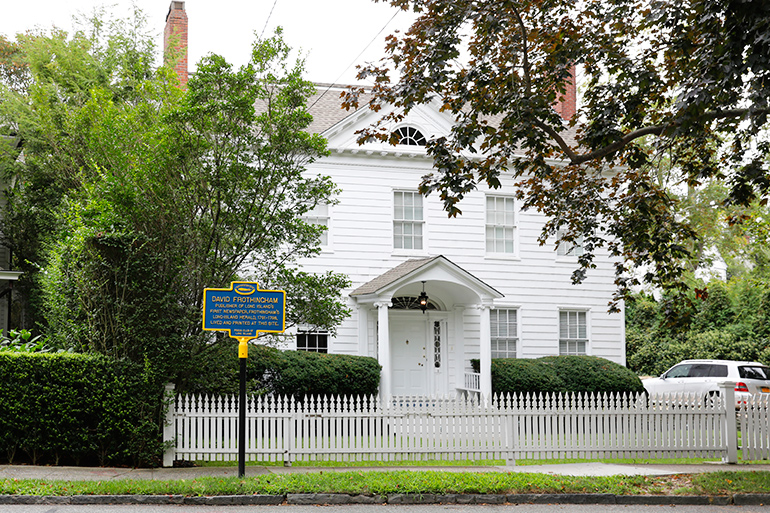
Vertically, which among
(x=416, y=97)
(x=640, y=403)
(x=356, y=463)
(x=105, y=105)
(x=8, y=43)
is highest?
(x=8, y=43)

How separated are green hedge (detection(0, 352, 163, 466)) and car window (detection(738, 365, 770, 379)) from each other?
56.1ft

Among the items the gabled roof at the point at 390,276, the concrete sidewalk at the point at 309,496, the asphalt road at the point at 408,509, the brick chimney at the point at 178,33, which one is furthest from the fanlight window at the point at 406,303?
the asphalt road at the point at 408,509

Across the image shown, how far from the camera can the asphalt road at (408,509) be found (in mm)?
9139

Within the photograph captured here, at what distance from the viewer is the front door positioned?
803 inches

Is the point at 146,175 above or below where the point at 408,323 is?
above

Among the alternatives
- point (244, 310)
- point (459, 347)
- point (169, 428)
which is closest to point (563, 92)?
point (244, 310)

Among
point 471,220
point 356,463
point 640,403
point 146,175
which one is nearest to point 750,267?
point 471,220

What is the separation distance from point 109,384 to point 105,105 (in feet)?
19.5

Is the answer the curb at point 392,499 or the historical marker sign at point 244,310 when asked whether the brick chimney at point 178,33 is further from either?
the curb at point 392,499

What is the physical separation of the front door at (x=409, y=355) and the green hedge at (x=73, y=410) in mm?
9218

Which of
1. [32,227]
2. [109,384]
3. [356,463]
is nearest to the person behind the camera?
[109,384]

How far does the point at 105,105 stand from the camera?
14.9 meters

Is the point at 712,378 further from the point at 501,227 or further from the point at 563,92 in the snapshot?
the point at 563,92

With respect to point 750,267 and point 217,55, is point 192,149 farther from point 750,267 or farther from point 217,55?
point 750,267
